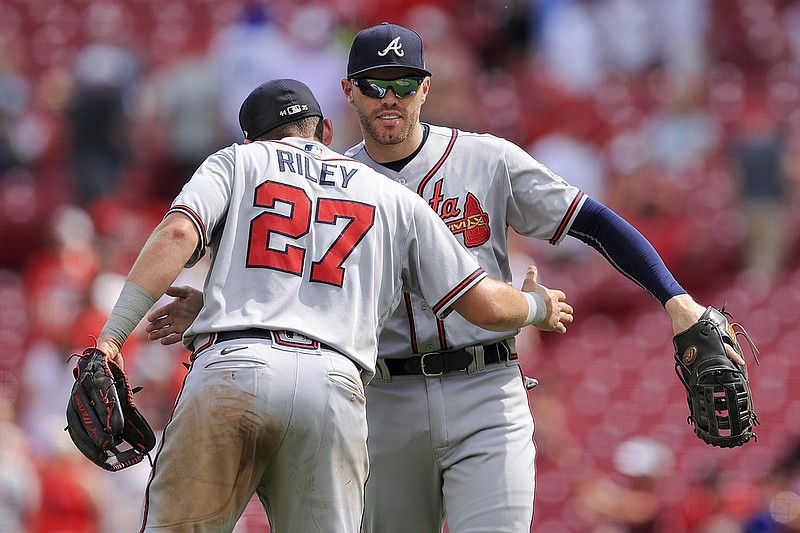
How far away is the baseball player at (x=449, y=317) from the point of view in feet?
15.0

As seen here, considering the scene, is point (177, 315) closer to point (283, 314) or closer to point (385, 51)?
point (283, 314)

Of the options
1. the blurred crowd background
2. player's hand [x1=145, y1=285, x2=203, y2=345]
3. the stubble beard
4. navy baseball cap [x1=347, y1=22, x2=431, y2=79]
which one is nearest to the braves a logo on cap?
navy baseball cap [x1=347, y1=22, x2=431, y2=79]

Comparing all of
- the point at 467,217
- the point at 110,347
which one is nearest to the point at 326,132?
the point at 467,217

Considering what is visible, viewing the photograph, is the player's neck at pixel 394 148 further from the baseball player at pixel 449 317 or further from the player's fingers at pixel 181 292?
the player's fingers at pixel 181 292

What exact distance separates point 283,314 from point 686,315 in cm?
138

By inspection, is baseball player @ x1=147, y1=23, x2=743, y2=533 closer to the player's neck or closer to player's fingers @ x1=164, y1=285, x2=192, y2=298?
the player's neck

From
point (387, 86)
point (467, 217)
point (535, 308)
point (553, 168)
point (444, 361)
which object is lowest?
point (444, 361)

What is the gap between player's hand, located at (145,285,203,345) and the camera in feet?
14.5

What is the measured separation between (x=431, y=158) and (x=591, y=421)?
631 centimetres

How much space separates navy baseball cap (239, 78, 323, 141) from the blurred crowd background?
4910mm

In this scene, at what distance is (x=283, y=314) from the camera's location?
3.87 meters

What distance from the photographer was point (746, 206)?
12.1 m

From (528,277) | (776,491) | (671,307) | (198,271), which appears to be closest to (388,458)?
(528,277)

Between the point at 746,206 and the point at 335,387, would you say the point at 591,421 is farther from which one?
the point at 335,387
